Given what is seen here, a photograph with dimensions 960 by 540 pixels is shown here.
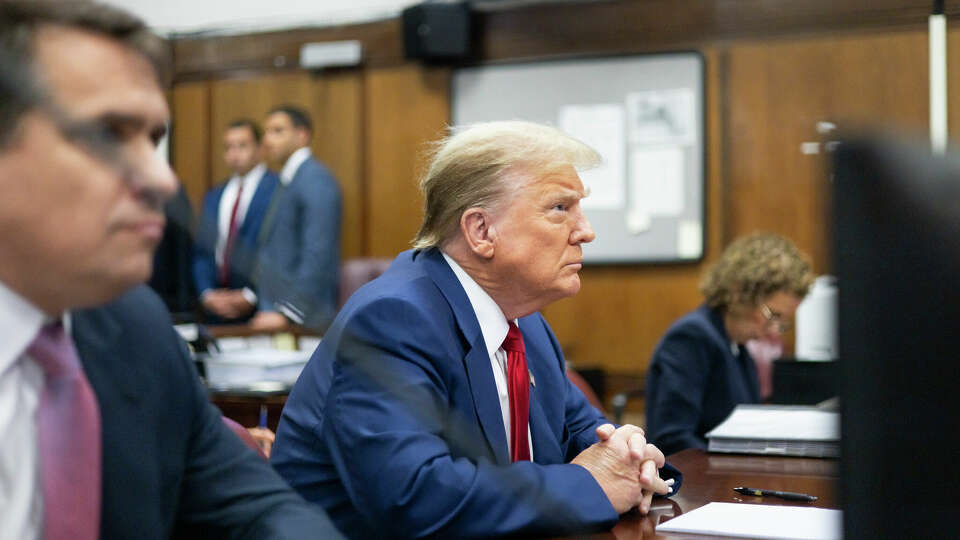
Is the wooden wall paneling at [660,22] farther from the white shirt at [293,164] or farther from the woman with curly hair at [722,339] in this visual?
the woman with curly hair at [722,339]

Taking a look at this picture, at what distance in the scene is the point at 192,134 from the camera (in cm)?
728

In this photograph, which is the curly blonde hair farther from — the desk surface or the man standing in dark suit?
the man standing in dark suit

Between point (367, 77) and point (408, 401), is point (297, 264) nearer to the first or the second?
point (367, 77)

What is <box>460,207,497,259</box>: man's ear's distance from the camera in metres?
1.87

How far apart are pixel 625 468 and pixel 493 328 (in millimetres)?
366

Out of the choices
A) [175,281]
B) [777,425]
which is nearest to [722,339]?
[777,425]

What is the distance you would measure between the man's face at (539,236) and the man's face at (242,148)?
4.87m

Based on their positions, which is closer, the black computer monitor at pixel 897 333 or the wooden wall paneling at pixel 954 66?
the black computer monitor at pixel 897 333

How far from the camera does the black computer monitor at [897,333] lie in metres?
0.62

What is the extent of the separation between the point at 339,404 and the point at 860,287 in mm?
1056

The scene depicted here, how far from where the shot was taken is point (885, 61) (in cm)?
547

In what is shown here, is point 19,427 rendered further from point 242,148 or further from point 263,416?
point 242,148

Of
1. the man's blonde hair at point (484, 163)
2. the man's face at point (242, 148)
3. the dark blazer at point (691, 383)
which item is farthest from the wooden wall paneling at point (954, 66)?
the man's blonde hair at point (484, 163)

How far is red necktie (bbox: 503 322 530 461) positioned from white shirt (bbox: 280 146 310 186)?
431 cm
